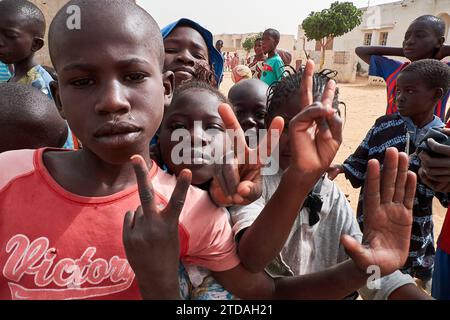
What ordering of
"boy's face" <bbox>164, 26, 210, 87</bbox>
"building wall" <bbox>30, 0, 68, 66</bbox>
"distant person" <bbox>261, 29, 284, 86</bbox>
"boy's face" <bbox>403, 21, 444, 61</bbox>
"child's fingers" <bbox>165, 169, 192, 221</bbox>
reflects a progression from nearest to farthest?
"child's fingers" <bbox>165, 169, 192, 221</bbox>
"boy's face" <bbox>164, 26, 210, 87</bbox>
"boy's face" <bbox>403, 21, 444, 61</bbox>
"distant person" <bbox>261, 29, 284, 86</bbox>
"building wall" <bbox>30, 0, 68, 66</bbox>

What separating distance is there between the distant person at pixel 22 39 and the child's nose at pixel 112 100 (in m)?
1.72

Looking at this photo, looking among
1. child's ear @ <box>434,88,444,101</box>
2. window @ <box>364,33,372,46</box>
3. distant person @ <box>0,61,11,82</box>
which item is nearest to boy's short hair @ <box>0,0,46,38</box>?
distant person @ <box>0,61,11,82</box>

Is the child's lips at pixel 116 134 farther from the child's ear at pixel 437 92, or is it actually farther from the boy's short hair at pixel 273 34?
the boy's short hair at pixel 273 34

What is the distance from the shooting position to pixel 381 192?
100cm

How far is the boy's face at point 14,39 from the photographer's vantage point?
2363 millimetres

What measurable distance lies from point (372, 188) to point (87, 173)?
84cm

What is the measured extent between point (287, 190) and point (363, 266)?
1.01ft

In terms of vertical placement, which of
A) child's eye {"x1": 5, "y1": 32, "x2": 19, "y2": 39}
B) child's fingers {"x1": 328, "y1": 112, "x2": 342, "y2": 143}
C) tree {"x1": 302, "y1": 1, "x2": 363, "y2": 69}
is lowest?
child's fingers {"x1": 328, "y1": 112, "x2": 342, "y2": 143}

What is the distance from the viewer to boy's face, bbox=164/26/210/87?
1.88 meters

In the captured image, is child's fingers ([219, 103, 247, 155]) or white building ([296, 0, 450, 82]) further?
white building ([296, 0, 450, 82])

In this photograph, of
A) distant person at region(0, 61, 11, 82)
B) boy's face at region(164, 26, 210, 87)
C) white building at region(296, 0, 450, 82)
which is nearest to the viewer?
boy's face at region(164, 26, 210, 87)

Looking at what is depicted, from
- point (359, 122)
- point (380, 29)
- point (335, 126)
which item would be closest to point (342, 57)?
point (380, 29)

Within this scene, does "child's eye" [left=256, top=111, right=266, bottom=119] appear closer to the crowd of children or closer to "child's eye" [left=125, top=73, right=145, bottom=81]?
the crowd of children

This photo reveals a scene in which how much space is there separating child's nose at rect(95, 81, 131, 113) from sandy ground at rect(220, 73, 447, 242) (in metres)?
3.92
